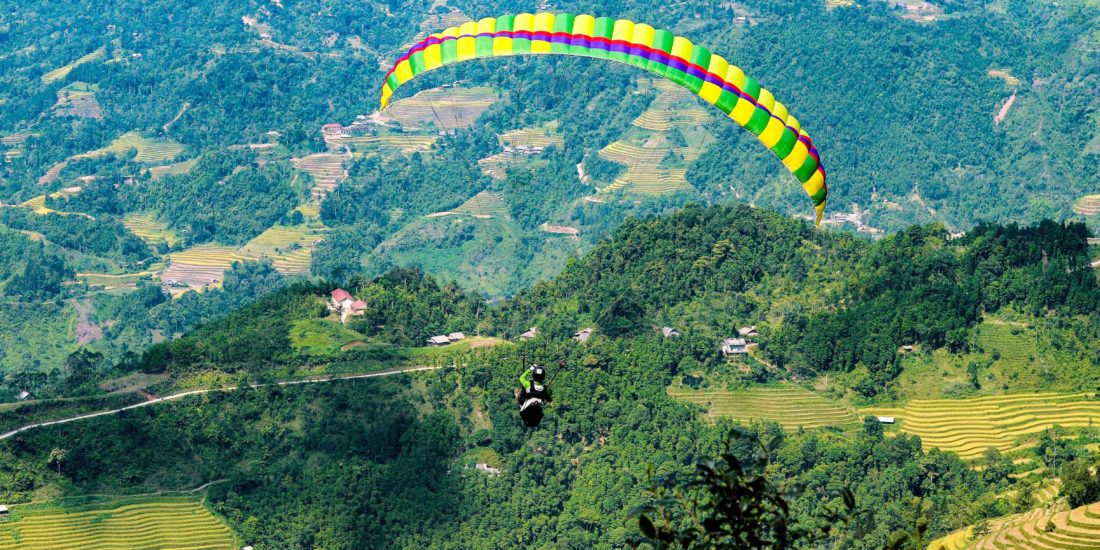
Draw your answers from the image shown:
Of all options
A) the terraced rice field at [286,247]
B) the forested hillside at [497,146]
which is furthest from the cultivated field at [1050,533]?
the terraced rice field at [286,247]

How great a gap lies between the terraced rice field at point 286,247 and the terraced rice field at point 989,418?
6597cm

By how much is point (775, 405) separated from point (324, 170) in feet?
263

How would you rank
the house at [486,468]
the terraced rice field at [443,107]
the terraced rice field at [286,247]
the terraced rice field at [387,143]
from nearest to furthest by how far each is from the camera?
1. the house at [486,468]
2. the terraced rice field at [286,247]
3. the terraced rice field at [387,143]
4. the terraced rice field at [443,107]

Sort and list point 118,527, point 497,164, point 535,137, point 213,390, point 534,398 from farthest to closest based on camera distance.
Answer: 1. point 535,137
2. point 497,164
3. point 213,390
4. point 118,527
5. point 534,398

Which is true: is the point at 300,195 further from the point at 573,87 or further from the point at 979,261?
the point at 979,261

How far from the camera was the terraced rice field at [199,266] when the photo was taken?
110500 mm

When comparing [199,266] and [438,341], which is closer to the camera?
[438,341]

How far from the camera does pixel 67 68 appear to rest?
157375mm

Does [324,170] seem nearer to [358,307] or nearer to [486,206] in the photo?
[486,206]

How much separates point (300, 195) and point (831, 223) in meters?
46.8

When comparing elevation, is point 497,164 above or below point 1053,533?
below

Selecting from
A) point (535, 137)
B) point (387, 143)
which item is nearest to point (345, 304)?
point (535, 137)

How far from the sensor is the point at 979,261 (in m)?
59.6

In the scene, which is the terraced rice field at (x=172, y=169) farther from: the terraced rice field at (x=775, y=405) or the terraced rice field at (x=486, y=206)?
the terraced rice field at (x=775, y=405)
